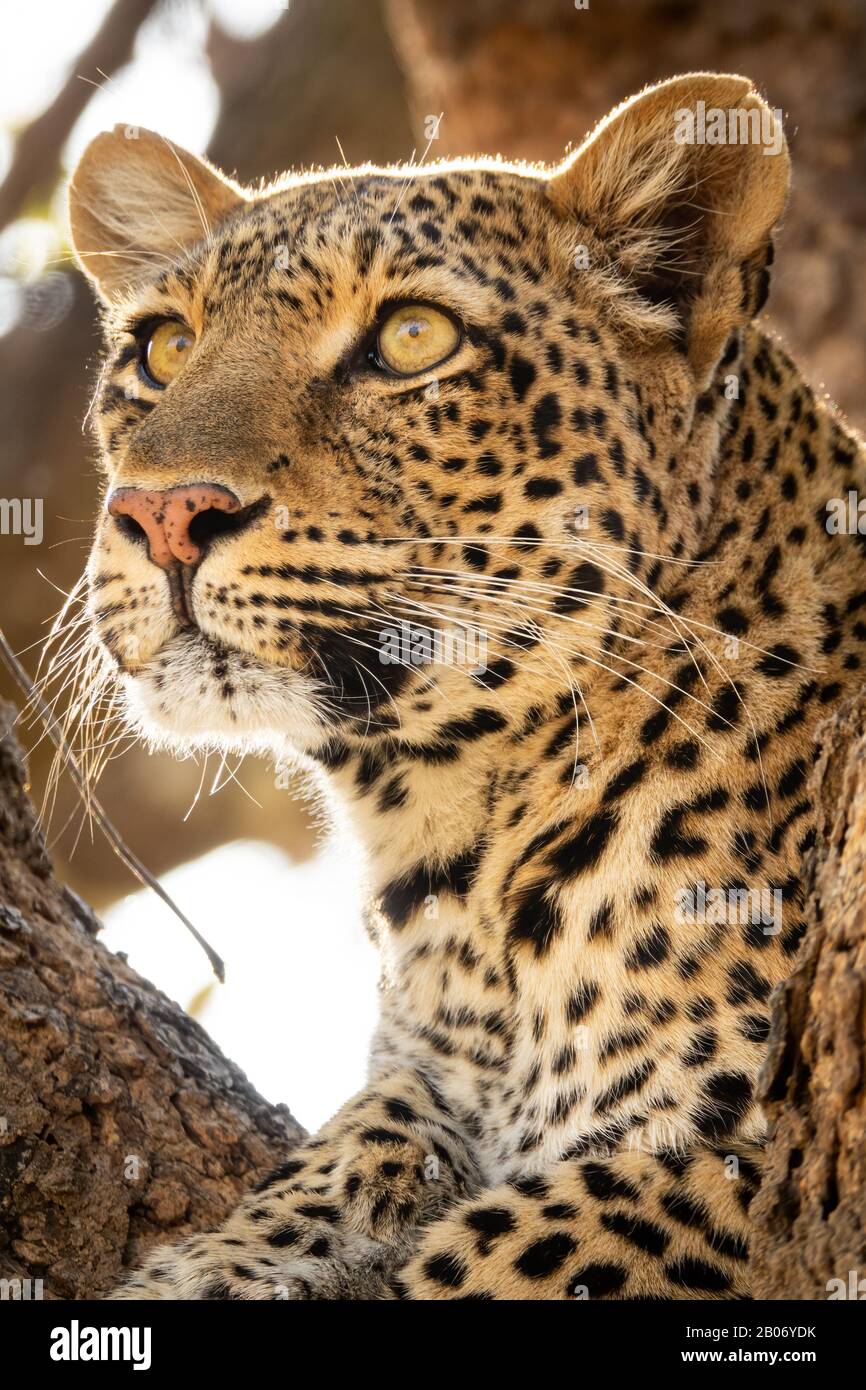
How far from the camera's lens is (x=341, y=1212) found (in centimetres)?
423

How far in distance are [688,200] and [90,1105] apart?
302 cm

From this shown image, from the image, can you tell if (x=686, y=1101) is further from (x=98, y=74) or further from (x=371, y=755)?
(x=98, y=74)

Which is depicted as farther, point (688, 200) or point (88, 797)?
point (688, 200)

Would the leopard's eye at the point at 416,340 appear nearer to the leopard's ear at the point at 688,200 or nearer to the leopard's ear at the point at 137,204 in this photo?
the leopard's ear at the point at 688,200

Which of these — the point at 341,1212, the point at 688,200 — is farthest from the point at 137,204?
the point at 341,1212

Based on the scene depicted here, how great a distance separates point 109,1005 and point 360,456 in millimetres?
1662

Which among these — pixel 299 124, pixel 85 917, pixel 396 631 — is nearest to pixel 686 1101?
pixel 396 631

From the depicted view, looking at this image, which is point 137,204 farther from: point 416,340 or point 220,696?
point 220,696

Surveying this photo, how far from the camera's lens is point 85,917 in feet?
15.6

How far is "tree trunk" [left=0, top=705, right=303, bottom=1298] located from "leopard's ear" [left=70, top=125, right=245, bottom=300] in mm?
1949

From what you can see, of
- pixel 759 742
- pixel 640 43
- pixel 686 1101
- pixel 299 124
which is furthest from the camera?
pixel 299 124

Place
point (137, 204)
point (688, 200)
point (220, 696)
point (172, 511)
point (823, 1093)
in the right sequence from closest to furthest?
point (823, 1093)
point (172, 511)
point (220, 696)
point (688, 200)
point (137, 204)

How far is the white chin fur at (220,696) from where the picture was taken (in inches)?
172

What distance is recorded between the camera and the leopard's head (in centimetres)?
424
